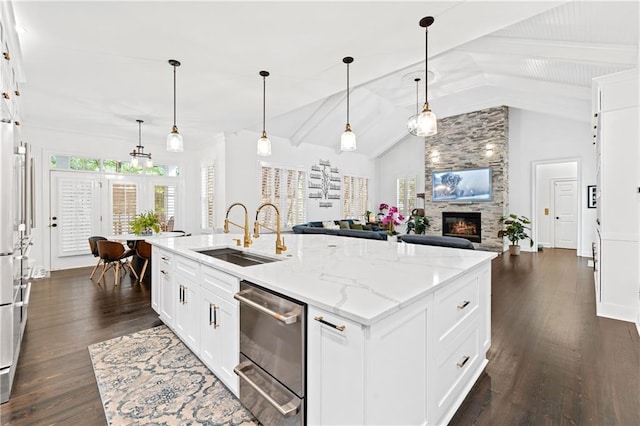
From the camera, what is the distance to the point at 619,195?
318 cm

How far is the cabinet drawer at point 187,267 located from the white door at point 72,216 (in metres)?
4.82

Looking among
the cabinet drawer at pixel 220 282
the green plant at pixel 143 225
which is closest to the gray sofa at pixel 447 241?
the cabinet drawer at pixel 220 282

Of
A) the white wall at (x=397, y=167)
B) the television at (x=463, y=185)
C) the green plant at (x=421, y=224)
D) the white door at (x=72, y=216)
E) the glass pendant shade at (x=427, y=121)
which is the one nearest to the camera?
the glass pendant shade at (x=427, y=121)

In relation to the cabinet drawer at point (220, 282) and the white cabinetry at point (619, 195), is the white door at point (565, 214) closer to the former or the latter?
the white cabinetry at point (619, 195)

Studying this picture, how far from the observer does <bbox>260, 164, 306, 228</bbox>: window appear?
7.20 meters

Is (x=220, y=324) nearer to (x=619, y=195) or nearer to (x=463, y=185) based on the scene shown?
(x=619, y=195)

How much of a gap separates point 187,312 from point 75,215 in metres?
5.20

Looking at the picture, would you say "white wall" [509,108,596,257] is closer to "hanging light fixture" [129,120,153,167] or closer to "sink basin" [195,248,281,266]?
"sink basin" [195,248,281,266]

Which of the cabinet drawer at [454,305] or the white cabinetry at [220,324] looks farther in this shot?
the white cabinetry at [220,324]

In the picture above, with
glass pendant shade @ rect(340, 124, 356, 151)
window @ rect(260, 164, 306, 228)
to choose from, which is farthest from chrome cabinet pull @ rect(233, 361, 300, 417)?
window @ rect(260, 164, 306, 228)

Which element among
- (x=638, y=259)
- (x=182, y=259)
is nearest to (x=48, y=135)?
(x=182, y=259)

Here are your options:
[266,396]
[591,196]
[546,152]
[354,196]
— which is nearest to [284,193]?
[354,196]

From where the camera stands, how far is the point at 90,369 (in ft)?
7.79

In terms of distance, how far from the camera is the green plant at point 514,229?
7.28m
